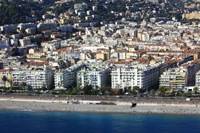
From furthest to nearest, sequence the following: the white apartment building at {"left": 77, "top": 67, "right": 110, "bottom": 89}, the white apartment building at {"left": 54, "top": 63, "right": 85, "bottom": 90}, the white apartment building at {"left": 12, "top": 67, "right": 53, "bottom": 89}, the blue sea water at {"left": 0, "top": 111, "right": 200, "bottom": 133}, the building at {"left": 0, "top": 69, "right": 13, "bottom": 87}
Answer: the building at {"left": 0, "top": 69, "right": 13, "bottom": 87} < the white apartment building at {"left": 12, "top": 67, "right": 53, "bottom": 89} < the white apartment building at {"left": 54, "top": 63, "right": 85, "bottom": 90} < the white apartment building at {"left": 77, "top": 67, "right": 110, "bottom": 89} < the blue sea water at {"left": 0, "top": 111, "right": 200, "bottom": 133}

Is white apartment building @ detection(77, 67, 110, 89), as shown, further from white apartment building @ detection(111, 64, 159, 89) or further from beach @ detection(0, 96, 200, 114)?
beach @ detection(0, 96, 200, 114)

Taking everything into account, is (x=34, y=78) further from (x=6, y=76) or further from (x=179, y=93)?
(x=179, y=93)

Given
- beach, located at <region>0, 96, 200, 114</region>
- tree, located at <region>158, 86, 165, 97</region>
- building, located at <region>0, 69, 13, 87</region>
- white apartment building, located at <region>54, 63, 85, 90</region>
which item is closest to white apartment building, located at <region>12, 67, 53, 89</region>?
building, located at <region>0, 69, 13, 87</region>

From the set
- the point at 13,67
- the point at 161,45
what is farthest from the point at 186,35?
the point at 13,67

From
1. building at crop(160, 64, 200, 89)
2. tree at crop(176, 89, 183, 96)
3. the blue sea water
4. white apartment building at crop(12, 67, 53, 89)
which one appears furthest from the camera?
white apartment building at crop(12, 67, 53, 89)

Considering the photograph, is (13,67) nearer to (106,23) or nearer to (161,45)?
(161,45)
